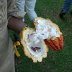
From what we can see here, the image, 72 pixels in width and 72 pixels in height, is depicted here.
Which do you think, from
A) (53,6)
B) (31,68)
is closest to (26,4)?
(31,68)

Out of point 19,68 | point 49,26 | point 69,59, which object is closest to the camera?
point 49,26

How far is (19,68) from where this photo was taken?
13.3 ft

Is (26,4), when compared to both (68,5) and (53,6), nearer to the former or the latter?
(68,5)

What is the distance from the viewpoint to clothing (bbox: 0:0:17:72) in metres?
1.81

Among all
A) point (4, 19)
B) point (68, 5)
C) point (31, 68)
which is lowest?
point (31, 68)

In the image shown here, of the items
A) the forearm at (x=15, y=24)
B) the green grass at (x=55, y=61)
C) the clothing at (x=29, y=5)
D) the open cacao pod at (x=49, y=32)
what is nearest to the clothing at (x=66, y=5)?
the green grass at (x=55, y=61)

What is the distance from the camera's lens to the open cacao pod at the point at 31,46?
6.73ft

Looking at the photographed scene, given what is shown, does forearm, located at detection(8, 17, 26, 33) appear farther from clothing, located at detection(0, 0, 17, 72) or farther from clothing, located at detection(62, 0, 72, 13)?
clothing, located at detection(62, 0, 72, 13)

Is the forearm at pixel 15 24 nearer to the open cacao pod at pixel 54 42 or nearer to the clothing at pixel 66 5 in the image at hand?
the open cacao pod at pixel 54 42

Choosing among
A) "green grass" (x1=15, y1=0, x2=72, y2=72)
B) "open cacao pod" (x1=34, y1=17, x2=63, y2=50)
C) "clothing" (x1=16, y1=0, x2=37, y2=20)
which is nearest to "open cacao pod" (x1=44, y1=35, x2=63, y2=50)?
"open cacao pod" (x1=34, y1=17, x2=63, y2=50)

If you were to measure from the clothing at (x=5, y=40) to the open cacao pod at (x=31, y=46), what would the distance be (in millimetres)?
130

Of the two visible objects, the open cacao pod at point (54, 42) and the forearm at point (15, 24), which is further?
the open cacao pod at point (54, 42)

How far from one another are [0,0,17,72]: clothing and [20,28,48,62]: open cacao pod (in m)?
0.13

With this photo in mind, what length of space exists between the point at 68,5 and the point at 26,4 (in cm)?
129
